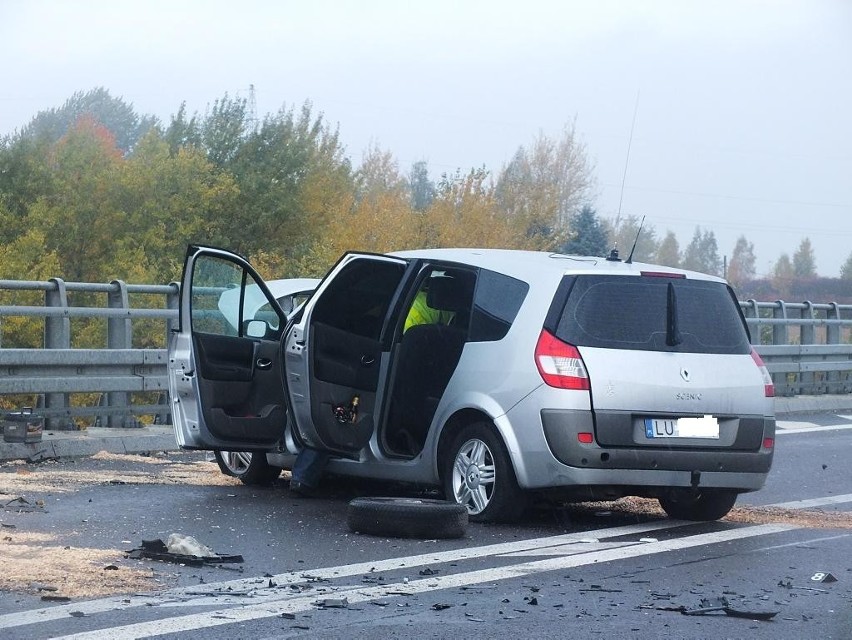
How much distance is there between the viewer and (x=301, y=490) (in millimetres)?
9352

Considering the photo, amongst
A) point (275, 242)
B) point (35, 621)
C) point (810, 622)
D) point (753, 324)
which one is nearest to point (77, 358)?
point (35, 621)

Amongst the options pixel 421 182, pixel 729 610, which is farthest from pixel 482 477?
pixel 421 182

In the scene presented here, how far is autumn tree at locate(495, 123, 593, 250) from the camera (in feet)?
245

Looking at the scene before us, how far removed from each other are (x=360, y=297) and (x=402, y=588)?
319cm

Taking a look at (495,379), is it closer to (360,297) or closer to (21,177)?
(360,297)

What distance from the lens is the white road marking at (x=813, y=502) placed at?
9.68 m

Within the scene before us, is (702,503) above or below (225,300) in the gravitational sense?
below

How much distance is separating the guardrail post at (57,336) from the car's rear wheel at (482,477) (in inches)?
188

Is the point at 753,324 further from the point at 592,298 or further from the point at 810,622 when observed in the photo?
the point at 810,622

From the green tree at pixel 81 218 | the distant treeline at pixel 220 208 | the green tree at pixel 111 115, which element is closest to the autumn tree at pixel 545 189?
the distant treeline at pixel 220 208

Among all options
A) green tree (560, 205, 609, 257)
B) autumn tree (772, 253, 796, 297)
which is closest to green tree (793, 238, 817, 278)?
autumn tree (772, 253, 796, 297)

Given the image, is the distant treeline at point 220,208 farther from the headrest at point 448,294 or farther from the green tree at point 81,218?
the headrest at point 448,294

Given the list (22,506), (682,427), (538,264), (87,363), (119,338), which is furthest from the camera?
(119,338)

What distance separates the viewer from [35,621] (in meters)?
5.24
